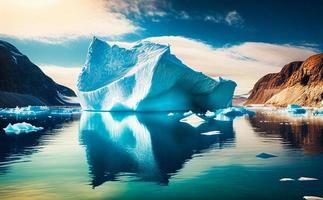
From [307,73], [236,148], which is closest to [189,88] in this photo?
[236,148]

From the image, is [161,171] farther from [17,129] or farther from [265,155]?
[17,129]

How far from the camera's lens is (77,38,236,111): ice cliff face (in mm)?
46375

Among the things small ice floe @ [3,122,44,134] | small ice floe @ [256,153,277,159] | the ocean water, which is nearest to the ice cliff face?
small ice floe @ [3,122,44,134]

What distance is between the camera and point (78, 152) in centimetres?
1463

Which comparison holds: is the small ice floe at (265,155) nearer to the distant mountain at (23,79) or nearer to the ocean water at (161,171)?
the ocean water at (161,171)

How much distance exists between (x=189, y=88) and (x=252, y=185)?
45048 mm

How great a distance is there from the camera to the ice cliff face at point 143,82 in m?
46.4

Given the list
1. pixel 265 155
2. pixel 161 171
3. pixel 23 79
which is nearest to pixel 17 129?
pixel 161 171

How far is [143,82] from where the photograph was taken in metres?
47.0

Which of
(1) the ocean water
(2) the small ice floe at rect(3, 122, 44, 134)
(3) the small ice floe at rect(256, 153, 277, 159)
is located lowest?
(1) the ocean water

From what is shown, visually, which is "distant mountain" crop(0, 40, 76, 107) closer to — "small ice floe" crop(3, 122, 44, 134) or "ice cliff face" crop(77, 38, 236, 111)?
"ice cliff face" crop(77, 38, 236, 111)

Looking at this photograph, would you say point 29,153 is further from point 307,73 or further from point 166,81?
point 307,73

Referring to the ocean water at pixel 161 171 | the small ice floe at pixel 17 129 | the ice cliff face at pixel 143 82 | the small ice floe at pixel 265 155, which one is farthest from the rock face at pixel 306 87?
the small ice floe at pixel 265 155

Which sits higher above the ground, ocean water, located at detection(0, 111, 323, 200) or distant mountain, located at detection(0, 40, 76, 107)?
distant mountain, located at detection(0, 40, 76, 107)
